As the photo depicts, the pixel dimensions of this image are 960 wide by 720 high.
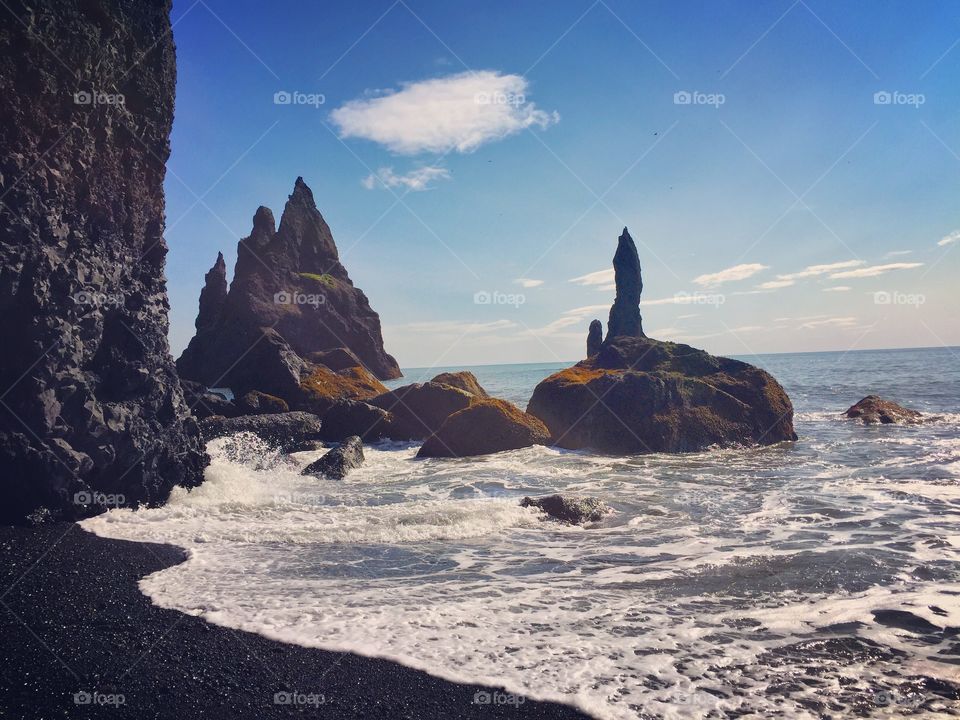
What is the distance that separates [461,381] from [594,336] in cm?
3348

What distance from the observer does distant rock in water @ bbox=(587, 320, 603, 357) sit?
196 feet

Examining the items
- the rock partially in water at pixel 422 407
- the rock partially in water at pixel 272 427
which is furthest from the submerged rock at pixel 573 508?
the rock partially in water at pixel 272 427

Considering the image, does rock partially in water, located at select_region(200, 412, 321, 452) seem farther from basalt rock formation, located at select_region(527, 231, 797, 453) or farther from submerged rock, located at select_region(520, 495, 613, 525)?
submerged rock, located at select_region(520, 495, 613, 525)

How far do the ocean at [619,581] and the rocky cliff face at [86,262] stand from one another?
142 centimetres

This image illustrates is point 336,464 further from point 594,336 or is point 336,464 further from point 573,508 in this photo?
point 594,336

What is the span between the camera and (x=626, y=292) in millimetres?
50281

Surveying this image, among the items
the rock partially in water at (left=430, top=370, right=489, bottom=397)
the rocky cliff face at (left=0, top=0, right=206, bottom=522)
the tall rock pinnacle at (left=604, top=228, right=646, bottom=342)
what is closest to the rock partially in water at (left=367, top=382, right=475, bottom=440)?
the rock partially in water at (left=430, top=370, right=489, bottom=397)

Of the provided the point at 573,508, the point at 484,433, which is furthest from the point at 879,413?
the point at 573,508

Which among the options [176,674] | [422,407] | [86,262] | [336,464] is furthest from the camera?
[422,407]

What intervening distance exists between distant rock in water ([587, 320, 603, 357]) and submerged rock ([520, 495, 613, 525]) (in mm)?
48074

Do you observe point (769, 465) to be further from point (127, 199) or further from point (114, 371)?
point (127, 199)

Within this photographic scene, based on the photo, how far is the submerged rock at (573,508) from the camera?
12.2 m

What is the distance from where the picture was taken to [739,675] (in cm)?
573

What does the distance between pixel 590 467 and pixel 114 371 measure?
1458 centimetres
